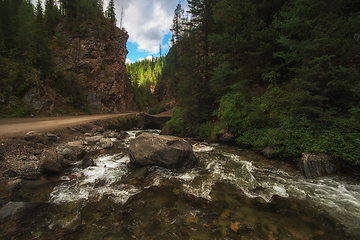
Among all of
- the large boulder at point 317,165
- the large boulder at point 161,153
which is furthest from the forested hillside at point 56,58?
the large boulder at point 317,165

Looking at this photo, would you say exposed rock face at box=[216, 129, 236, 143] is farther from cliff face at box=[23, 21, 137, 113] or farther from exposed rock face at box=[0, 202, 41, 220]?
cliff face at box=[23, 21, 137, 113]

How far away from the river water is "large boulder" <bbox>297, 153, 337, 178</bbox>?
0.24 metres

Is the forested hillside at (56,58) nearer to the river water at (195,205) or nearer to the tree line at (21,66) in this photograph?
the tree line at (21,66)

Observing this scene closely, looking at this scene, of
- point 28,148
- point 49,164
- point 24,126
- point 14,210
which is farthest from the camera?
point 24,126

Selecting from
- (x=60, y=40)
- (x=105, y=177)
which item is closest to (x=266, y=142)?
(x=105, y=177)

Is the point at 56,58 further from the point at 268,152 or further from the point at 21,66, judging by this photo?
the point at 268,152

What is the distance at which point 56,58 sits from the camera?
87.1 ft

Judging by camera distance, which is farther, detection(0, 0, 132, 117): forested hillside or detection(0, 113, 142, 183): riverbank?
detection(0, 0, 132, 117): forested hillside

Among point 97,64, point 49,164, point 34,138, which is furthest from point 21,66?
point 97,64

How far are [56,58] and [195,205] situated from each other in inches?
1422

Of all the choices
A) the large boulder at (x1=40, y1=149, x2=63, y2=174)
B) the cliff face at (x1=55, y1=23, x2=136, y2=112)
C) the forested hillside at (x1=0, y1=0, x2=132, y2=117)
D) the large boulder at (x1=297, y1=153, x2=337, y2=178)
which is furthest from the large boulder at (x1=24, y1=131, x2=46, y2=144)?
the cliff face at (x1=55, y1=23, x2=136, y2=112)

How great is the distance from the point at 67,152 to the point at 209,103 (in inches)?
456

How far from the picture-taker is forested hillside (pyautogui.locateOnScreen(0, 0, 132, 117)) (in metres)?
14.3

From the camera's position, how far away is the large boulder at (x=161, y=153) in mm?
5867
